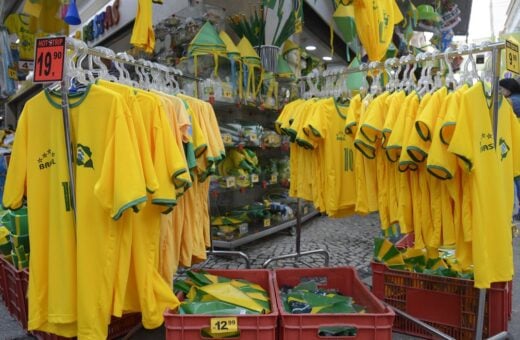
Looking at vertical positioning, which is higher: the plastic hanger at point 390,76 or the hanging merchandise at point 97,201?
the plastic hanger at point 390,76

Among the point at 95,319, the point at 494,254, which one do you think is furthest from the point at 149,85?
the point at 494,254

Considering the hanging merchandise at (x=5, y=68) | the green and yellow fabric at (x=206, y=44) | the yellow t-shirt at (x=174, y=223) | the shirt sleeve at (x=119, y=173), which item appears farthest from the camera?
the hanging merchandise at (x=5, y=68)

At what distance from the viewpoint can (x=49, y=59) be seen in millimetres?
1787

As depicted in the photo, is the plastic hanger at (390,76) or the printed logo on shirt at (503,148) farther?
the plastic hanger at (390,76)

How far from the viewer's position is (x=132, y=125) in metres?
1.75

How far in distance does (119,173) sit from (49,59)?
0.64 meters

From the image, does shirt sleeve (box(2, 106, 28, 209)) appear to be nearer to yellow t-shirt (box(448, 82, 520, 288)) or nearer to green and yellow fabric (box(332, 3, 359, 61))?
yellow t-shirt (box(448, 82, 520, 288))

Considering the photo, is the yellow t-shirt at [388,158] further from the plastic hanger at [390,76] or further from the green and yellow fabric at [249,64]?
the green and yellow fabric at [249,64]

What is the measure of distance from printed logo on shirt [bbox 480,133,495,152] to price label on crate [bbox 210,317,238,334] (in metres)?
1.44

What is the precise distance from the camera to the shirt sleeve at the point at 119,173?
5.27 feet

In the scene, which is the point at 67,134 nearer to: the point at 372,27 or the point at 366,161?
the point at 366,161

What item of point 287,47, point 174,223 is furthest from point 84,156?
point 287,47

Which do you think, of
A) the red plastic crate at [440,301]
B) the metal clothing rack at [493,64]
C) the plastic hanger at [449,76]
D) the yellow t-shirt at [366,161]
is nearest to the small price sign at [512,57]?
→ the metal clothing rack at [493,64]

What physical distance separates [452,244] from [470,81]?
87 centimetres
